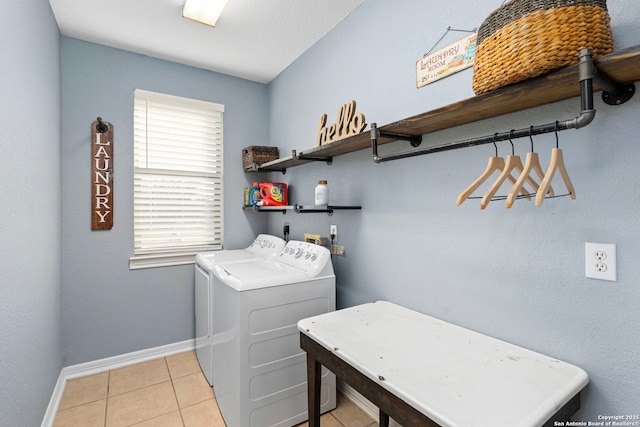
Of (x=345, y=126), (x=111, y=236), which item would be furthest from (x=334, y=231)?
(x=111, y=236)

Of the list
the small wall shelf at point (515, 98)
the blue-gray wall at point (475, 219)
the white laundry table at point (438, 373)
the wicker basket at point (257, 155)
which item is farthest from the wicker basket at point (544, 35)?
the wicker basket at point (257, 155)

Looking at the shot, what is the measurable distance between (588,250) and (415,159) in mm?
872

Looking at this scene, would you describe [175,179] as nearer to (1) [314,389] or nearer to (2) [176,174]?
(2) [176,174]

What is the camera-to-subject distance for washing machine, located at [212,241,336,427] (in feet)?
5.78

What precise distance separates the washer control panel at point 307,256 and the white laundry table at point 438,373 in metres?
0.51

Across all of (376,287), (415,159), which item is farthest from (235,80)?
(376,287)

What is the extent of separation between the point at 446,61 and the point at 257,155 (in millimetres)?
1973

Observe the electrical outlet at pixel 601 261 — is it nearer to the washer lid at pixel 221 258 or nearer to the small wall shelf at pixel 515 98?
the small wall shelf at pixel 515 98

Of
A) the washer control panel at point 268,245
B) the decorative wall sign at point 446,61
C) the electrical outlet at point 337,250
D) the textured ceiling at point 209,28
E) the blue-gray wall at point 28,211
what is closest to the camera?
the blue-gray wall at point 28,211

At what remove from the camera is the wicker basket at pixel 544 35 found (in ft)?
2.93

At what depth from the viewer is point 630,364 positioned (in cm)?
100

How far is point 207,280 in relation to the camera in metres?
2.39

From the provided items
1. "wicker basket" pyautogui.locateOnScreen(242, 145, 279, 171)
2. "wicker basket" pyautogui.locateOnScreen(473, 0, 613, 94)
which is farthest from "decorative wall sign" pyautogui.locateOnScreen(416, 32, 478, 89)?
"wicker basket" pyautogui.locateOnScreen(242, 145, 279, 171)

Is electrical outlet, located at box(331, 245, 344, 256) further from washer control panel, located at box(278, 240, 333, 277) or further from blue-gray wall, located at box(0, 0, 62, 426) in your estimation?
blue-gray wall, located at box(0, 0, 62, 426)
